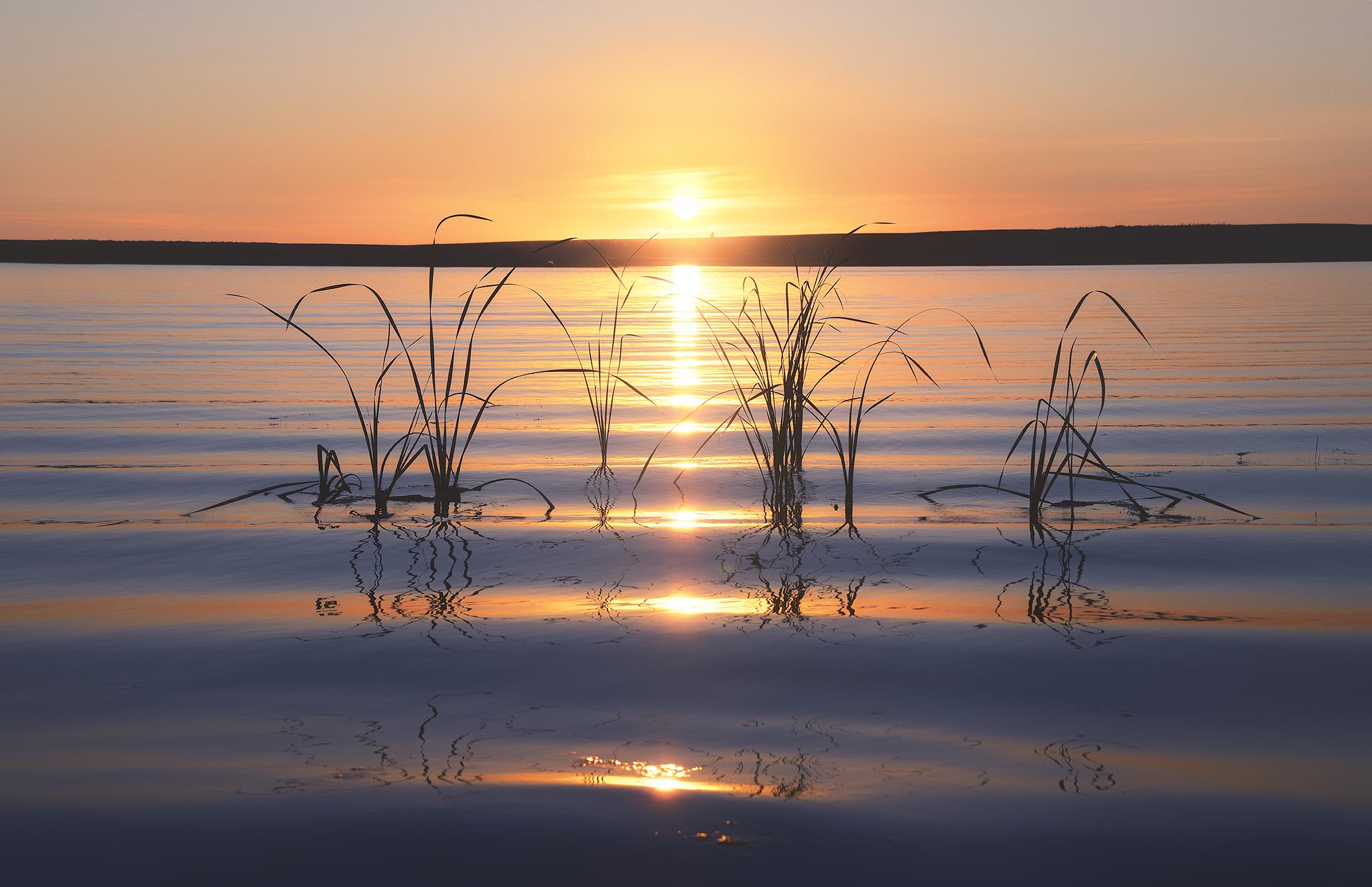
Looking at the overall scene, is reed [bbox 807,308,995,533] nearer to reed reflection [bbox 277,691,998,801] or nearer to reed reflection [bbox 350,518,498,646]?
reed reflection [bbox 350,518,498,646]

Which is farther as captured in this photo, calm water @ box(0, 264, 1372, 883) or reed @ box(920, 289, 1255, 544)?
reed @ box(920, 289, 1255, 544)

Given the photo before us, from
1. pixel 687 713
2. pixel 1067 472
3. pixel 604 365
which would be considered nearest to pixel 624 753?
pixel 687 713

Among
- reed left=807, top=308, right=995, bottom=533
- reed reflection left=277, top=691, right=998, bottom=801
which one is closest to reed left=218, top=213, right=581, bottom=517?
reed reflection left=277, top=691, right=998, bottom=801

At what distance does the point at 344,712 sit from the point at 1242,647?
8.40ft

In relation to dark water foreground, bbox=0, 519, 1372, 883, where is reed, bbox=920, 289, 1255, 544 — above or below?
above

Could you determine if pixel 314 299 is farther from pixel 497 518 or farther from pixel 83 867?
pixel 83 867

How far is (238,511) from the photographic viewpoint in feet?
17.2

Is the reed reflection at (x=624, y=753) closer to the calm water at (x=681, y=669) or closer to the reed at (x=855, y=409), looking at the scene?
the calm water at (x=681, y=669)

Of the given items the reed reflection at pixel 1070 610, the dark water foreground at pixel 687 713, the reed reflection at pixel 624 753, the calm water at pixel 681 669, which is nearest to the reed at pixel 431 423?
the calm water at pixel 681 669

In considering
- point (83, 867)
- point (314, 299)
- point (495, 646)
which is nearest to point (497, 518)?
point (495, 646)

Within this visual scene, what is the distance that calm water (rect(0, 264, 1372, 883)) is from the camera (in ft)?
7.05

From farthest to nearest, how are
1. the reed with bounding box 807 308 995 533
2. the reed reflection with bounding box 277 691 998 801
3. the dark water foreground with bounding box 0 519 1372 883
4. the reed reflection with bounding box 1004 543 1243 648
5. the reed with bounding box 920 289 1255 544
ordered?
the reed with bounding box 807 308 995 533
the reed with bounding box 920 289 1255 544
the reed reflection with bounding box 1004 543 1243 648
the reed reflection with bounding box 277 691 998 801
the dark water foreground with bounding box 0 519 1372 883

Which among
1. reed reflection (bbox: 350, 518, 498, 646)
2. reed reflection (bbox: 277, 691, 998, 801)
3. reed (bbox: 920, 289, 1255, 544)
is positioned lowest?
reed reflection (bbox: 277, 691, 998, 801)

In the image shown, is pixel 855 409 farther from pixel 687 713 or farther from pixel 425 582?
pixel 687 713
